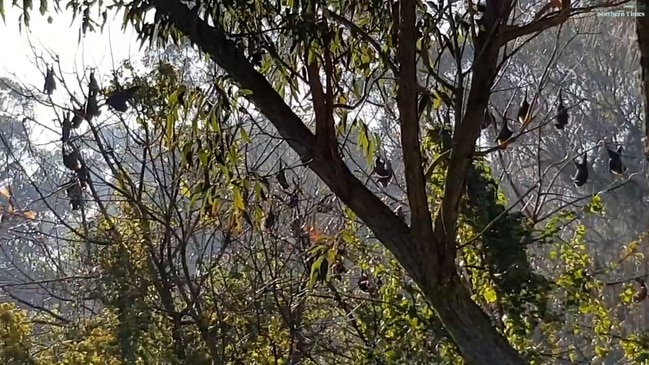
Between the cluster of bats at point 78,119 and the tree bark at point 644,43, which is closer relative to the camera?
the tree bark at point 644,43

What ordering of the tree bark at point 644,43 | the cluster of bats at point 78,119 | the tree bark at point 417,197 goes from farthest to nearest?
the cluster of bats at point 78,119 < the tree bark at point 644,43 < the tree bark at point 417,197

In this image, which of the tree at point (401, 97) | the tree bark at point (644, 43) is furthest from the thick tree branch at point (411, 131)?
the tree bark at point (644, 43)

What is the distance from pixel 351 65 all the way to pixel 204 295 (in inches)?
70.6

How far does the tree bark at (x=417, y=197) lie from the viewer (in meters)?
2.26

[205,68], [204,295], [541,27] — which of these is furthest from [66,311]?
[541,27]

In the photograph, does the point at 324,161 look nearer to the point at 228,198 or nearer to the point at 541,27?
the point at 228,198

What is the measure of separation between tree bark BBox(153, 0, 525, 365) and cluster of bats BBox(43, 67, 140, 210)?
4.61 feet

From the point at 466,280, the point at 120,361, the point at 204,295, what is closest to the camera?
the point at 466,280

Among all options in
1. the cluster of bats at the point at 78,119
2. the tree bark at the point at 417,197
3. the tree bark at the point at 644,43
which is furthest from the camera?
the cluster of bats at the point at 78,119

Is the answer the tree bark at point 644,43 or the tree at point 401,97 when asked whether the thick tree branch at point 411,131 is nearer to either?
the tree at point 401,97

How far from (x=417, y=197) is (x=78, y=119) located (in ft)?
6.91

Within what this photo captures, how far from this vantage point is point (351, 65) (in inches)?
115

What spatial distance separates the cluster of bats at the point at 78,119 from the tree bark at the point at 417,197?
141 centimetres

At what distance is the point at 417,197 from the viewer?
2.29 meters
